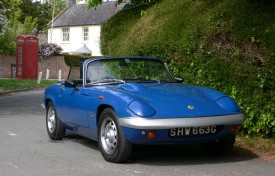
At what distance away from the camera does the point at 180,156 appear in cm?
709

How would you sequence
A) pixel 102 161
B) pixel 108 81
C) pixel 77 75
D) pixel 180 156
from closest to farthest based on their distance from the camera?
pixel 102 161, pixel 180 156, pixel 108 81, pixel 77 75

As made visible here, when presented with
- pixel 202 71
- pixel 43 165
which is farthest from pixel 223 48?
pixel 43 165

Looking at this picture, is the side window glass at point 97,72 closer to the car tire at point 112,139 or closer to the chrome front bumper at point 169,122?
the car tire at point 112,139

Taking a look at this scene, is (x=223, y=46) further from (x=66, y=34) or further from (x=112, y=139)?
(x=66, y=34)

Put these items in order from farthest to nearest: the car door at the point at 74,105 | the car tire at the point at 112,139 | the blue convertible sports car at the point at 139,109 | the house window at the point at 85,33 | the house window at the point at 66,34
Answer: the house window at the point at 66,34, the house window at the point at 85,33, the car door at the point at 74,105, the car tire at the point at 112,139, the blue convertible sports car at the point at 139,109

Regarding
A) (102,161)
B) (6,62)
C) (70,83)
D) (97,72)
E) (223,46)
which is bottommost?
(6,62)

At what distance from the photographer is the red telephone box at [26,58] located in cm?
3262

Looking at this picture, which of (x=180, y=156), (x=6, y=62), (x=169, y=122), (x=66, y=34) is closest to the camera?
(x=169, y=122)

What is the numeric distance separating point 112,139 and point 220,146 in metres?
1.57

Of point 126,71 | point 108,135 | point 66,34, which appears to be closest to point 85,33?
point 66,34

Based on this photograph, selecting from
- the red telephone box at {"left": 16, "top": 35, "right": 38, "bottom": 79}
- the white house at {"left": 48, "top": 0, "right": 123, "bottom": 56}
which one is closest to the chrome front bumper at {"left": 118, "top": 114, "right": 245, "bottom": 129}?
the red telephone box at {"left": 16, "top": 35, "right": 38, "bottom": 79}

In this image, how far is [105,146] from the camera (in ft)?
22.0

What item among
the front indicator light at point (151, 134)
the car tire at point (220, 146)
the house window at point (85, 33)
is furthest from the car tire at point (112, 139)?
the house window at point (85, 33)

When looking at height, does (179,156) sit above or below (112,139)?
below
